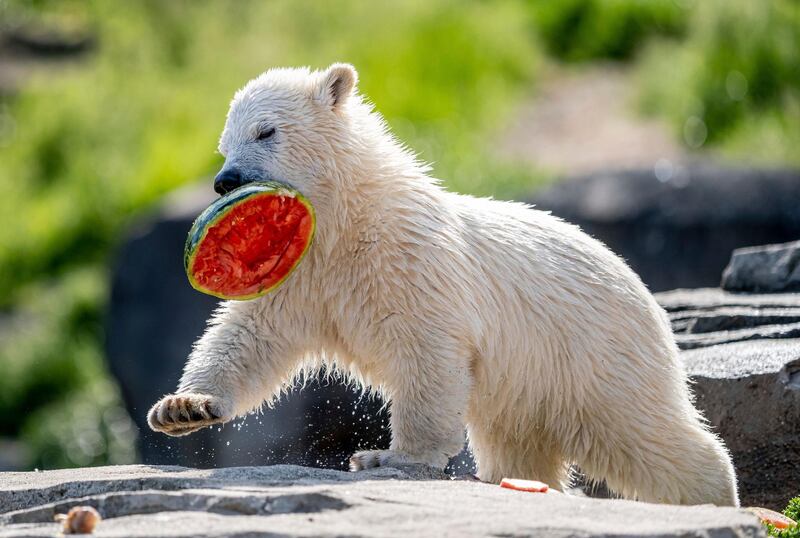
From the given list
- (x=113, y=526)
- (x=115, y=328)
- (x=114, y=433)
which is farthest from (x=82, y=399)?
(x=113, y=526)

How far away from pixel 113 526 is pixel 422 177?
6.93ft

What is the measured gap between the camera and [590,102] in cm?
1664

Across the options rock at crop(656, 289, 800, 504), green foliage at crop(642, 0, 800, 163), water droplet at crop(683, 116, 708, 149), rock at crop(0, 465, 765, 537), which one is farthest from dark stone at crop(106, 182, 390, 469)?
green foliage at crop(642, 0, 800, 163)

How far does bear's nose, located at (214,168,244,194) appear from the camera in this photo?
4.49 m

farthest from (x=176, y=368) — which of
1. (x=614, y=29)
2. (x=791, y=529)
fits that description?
(x=614, y=29)

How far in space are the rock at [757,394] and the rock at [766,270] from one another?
467 millimetres

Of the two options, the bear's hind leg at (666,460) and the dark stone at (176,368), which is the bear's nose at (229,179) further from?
the dark stone at (176,368)

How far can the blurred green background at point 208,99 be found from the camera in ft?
46.3

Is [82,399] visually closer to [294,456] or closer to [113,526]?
[294,456]

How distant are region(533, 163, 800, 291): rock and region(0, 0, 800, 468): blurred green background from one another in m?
2.67

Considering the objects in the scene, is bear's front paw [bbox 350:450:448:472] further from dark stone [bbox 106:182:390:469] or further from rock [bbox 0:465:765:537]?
dark stone [bbox 106:182:390:469]

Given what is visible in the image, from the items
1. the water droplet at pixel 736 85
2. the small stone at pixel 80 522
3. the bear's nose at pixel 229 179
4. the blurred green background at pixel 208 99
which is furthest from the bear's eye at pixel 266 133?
the water droplet at pixel 736 85

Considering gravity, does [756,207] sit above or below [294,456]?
above

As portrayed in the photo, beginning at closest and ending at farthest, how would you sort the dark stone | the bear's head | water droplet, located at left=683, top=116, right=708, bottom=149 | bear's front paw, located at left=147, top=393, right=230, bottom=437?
bear's front paw, located at left=147, top=393, right=230, bottom=437 → the bear's head → the dark stone → water droplet, located at left=683, top=116, right=708, bottom=149
